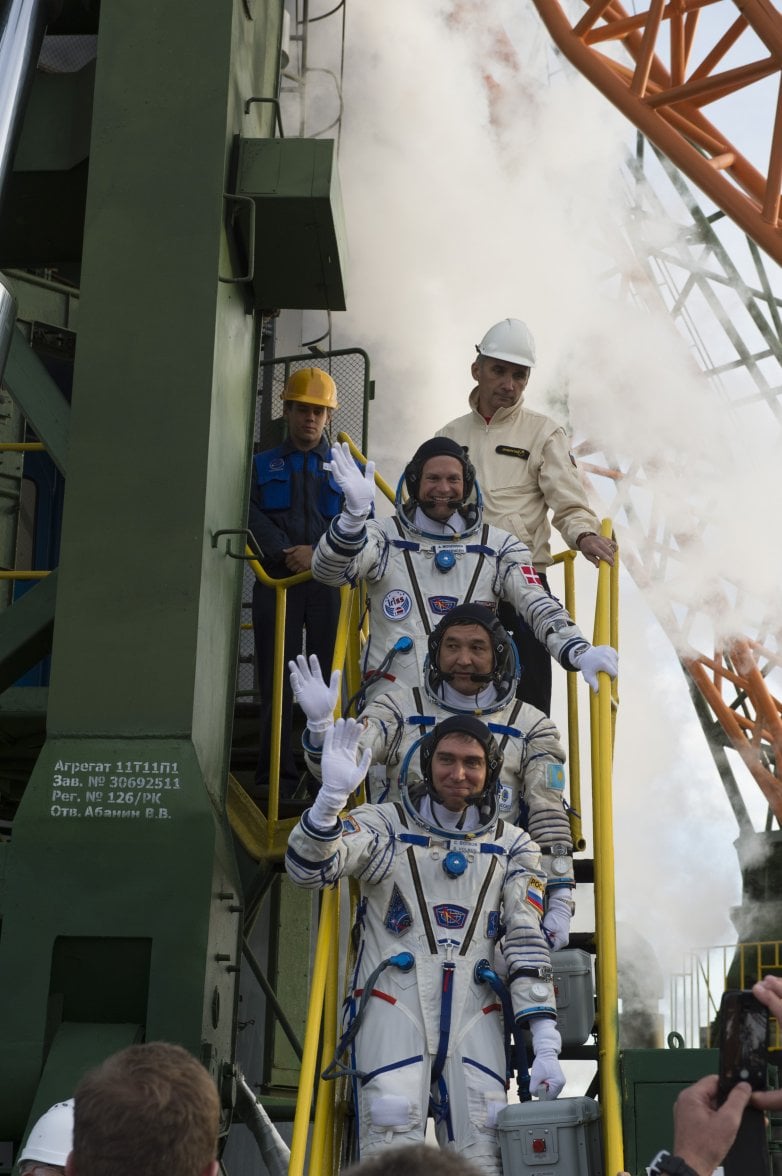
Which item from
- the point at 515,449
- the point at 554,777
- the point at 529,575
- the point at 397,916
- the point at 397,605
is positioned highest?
the point at 515,449

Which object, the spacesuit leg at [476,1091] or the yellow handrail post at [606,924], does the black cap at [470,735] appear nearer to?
the yellow handrail post at [606,924]

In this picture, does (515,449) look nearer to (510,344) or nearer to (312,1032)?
(510,344)

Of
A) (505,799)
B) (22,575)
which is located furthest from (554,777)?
(22,575)

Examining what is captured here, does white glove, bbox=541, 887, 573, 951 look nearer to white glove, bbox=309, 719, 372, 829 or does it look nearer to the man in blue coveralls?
white glove, bbox=309, 719, 372, 829

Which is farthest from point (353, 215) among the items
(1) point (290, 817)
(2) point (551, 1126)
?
(2) point (551, 1126)

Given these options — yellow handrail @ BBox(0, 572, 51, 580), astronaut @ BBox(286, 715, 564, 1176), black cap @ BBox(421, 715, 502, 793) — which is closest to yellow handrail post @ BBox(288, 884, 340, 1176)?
astronaut @ BBox(286, 715, 564, 1176)

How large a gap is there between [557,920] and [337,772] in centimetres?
131

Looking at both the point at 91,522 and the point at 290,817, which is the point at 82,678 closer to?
the point at 91,522

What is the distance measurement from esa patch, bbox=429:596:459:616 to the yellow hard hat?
1.98m

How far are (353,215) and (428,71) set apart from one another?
2512 millimetres

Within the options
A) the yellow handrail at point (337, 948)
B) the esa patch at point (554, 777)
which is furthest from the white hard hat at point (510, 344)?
the esa patch at point (554, 777)

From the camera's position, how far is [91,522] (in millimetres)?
6414

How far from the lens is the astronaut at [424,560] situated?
686 centimetres

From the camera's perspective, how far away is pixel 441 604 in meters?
7.01
